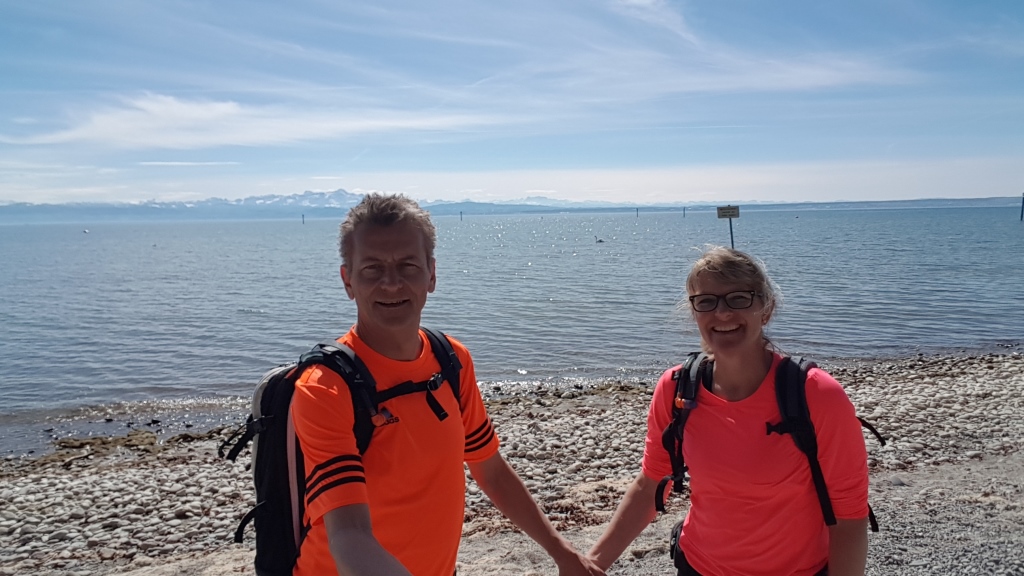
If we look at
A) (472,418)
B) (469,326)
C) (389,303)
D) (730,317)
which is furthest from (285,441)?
(469,326)

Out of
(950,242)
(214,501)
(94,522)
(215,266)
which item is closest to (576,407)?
(214,501)

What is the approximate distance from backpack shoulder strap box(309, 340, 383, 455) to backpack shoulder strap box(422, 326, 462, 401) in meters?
0.39

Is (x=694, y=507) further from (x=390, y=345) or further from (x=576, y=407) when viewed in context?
(x=576, y=407)

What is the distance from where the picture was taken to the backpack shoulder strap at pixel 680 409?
10.2 feet

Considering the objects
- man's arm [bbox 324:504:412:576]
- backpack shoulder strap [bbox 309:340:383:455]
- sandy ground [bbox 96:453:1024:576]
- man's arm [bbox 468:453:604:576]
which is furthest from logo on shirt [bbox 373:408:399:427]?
sandy ground [bbox 96:453:1024:576]

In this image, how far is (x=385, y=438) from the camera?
8.29 ft

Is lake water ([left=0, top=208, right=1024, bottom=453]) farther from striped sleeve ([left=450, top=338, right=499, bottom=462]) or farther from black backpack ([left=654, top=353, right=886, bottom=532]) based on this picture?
striped sleeve ([left=450, top=338, right=499, bottom=462])

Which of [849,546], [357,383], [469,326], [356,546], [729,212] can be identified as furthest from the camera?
[469,326]

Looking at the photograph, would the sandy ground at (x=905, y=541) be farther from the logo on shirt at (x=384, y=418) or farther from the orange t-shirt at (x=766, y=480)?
the logo on shirt at (x=384, y=418)

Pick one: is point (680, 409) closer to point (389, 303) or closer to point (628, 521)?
point (628, 521)

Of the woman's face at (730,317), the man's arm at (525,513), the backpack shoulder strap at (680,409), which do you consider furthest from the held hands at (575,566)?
the woman's face at (730,317)

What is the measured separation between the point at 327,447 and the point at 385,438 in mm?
223

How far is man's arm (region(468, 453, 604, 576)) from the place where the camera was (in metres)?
3.30

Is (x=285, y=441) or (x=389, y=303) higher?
(x=389, y=303)
